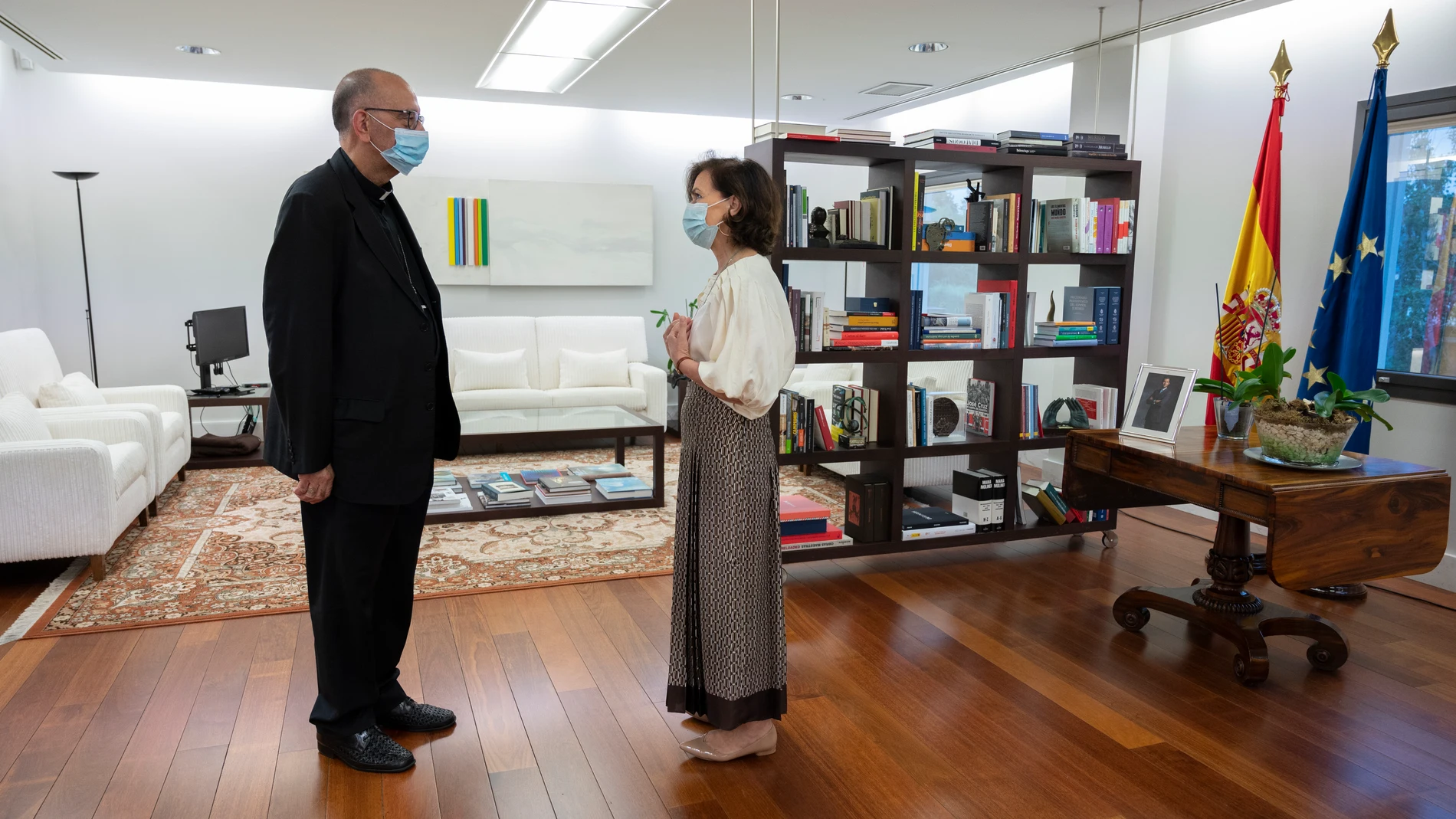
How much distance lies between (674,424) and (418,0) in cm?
394

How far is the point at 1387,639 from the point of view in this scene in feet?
10.6

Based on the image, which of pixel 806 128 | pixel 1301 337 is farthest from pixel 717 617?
pixel 1301 337

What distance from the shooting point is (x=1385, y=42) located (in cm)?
364

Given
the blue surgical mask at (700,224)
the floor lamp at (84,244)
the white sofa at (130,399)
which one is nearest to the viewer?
the blue surgical mask at (700,224)

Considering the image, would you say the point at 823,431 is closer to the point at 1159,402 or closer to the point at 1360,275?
the point at 1159,402

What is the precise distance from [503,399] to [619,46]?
253 cm

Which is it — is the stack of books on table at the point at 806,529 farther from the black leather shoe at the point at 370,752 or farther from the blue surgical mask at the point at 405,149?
the blue surgical mask at the point at 405,149

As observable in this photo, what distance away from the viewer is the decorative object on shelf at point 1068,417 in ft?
14.0

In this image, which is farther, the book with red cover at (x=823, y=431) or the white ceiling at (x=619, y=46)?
the white ceiling at (x=619, y=46)

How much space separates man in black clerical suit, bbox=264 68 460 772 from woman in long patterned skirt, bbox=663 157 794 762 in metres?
0.65

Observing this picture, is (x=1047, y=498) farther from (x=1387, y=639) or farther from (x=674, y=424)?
(x=674, y=424)

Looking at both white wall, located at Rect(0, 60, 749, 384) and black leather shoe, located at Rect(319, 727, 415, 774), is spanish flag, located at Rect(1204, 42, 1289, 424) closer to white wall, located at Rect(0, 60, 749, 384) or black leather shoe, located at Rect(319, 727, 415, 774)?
black leather shoe, located at Rect(319, 727, 415, 774)

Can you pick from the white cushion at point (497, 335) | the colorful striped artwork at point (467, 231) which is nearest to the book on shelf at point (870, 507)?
the white cushion at point (497, 335)

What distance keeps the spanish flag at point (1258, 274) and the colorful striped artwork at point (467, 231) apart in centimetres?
508
